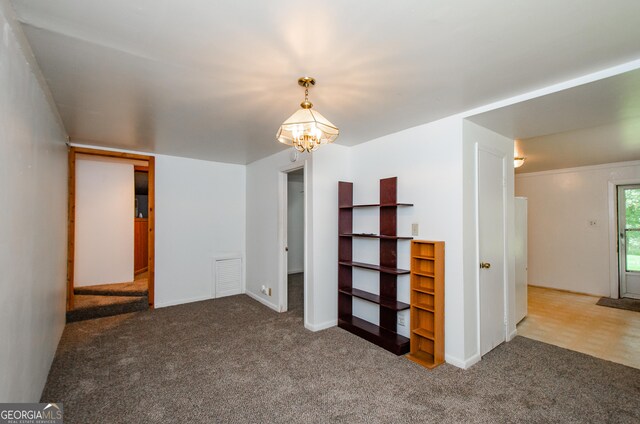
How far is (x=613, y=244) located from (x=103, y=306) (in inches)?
325

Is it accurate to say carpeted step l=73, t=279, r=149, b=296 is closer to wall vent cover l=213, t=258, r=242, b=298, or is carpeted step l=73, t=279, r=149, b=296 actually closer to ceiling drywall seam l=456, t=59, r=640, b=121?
wall vent cover l=213, t=258, r=242, b=298

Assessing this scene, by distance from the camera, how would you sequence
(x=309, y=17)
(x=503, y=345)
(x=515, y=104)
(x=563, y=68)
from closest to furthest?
1. (x=309, y=17)
2. (x=563, y=68)
3. (x=515, y=104)
4. (x=503, y=345)

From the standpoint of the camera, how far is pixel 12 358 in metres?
1.53

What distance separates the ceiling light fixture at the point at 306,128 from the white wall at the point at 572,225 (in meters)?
5.84

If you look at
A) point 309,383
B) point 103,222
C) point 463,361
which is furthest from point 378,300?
point 103,222

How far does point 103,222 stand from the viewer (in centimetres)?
478

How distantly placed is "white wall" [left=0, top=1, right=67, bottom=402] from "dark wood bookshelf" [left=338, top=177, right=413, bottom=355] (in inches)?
109

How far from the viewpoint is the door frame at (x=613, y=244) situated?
5012 millimetres

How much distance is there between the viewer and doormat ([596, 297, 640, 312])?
174 inches

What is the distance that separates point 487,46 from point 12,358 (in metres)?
3.14

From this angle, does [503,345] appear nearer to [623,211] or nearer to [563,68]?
[563,68]

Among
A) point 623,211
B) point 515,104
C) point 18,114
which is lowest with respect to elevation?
point 623,211

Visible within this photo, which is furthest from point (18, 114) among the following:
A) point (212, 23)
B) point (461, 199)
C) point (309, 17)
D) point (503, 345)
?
point (503, 345)

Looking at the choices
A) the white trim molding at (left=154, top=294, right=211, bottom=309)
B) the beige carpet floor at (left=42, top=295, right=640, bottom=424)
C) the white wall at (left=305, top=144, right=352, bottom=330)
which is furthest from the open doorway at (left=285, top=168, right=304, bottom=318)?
the beige carpet floor at (left=42, top=295, right=640, bottom=424)
